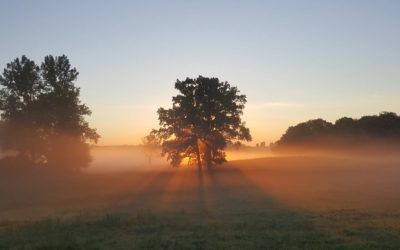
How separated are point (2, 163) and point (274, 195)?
4114 cm

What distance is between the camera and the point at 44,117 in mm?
62562

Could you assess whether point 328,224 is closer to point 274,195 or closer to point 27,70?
point 274,195

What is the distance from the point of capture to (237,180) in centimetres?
5434

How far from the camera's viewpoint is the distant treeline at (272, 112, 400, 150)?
330 ft

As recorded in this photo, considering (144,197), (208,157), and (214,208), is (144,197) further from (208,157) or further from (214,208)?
(208,157)

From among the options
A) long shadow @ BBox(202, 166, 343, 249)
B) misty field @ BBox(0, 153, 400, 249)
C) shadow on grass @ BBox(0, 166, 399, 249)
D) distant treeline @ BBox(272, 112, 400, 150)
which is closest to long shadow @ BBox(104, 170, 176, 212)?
misty field @ BBox(0, 153, 400, 249)

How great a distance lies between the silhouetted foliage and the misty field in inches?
129

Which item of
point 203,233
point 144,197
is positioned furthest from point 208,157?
point 203,233

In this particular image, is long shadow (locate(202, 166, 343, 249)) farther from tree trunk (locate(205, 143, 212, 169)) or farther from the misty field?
tree trunk (locate(205, 143, 212, 169))

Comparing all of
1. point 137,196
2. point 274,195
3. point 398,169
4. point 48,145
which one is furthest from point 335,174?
point 48,145

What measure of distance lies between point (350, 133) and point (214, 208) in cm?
8137

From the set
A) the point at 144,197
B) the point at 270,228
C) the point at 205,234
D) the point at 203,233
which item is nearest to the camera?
the point at 205,234

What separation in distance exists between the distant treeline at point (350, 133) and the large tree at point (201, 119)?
4995cm

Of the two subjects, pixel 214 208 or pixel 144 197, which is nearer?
pixel 214 208
